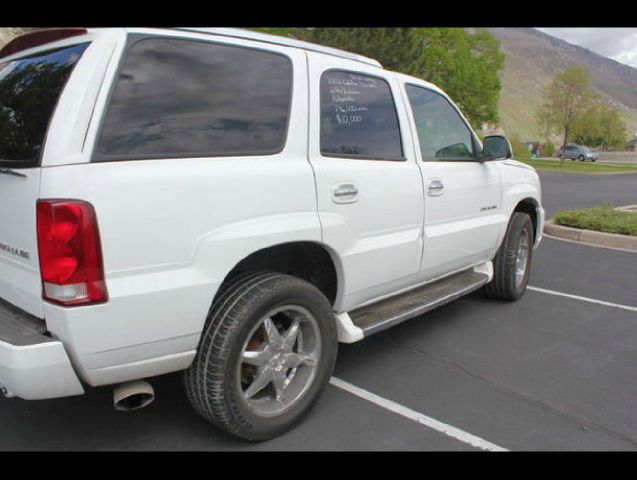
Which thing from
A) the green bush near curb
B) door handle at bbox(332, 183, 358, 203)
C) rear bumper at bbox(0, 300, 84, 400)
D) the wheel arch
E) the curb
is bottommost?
the curb

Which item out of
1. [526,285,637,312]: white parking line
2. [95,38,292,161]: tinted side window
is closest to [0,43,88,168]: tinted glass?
[95,38,292,161]: tinted side window

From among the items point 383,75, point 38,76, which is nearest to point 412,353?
point 383,75

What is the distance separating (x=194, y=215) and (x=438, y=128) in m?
2.37

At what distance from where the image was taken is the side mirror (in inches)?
174

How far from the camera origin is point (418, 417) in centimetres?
304

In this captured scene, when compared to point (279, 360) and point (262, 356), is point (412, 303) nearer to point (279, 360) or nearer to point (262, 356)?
point (279, 360)

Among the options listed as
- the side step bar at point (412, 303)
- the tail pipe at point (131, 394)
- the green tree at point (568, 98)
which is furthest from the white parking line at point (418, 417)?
the green tree at point (568, 98)

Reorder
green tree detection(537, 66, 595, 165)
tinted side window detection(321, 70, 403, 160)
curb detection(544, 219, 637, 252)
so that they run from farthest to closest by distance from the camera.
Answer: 1. green tree detection(537, 66, 595, 165)
2. curb detection(544, 219, 637, 252)
3. tinted side window detection(321, 70, 403, 160)

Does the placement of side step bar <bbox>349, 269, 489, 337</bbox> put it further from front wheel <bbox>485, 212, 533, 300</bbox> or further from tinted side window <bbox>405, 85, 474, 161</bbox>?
tinted side window <bbox>405, 85, 474, 161</bbox>

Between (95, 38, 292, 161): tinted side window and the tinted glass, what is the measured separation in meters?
0.28

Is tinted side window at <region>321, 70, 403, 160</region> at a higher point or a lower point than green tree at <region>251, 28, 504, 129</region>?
lower

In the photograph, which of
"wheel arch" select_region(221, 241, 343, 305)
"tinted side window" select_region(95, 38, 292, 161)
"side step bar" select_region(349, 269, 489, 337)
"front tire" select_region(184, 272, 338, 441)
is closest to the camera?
"tinted side window" select_region(95, 38, 292, 161)

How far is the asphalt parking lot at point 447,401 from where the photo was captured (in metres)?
2.79

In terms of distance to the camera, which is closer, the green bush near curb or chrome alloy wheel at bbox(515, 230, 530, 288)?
chrome alloy wheel at bbox(515, 230, 530, 288)
